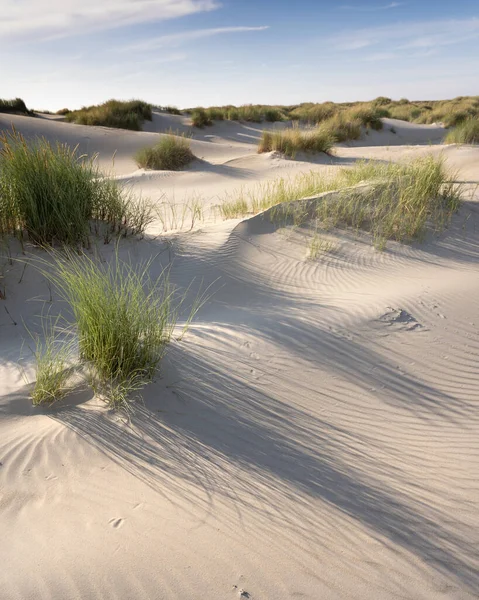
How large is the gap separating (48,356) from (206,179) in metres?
8.98

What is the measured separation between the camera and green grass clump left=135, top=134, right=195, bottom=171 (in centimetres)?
1259

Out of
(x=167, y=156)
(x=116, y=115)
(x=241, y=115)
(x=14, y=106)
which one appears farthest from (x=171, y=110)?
(x=167, y=156)

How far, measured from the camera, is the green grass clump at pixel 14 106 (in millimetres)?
20250

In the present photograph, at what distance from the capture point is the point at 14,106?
67.7 feet

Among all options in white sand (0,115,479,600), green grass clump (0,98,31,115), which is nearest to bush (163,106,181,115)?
green grass clump (0,98,31,115)

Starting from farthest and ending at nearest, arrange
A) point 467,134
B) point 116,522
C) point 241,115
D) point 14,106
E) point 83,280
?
point 241,115 → point 14,106 → point 467,134 → point 83,280 → point 116,522

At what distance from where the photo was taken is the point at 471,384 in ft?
10.7

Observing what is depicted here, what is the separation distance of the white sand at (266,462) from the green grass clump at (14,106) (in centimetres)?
1944

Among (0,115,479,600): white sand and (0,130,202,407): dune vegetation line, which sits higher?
(0,130,202,407): dune vegetation line

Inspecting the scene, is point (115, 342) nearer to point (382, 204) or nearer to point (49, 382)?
point (49, 382)

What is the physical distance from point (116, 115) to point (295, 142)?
34.2 ft

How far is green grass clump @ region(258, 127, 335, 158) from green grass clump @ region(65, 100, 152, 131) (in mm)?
8436

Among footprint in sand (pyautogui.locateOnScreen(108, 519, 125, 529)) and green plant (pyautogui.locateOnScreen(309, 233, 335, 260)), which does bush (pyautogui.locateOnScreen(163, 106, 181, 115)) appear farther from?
footprint in sand (pyautogui.locateOnScreen(108, 519, 125, 529))

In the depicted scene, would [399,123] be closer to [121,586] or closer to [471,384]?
[471,384]
